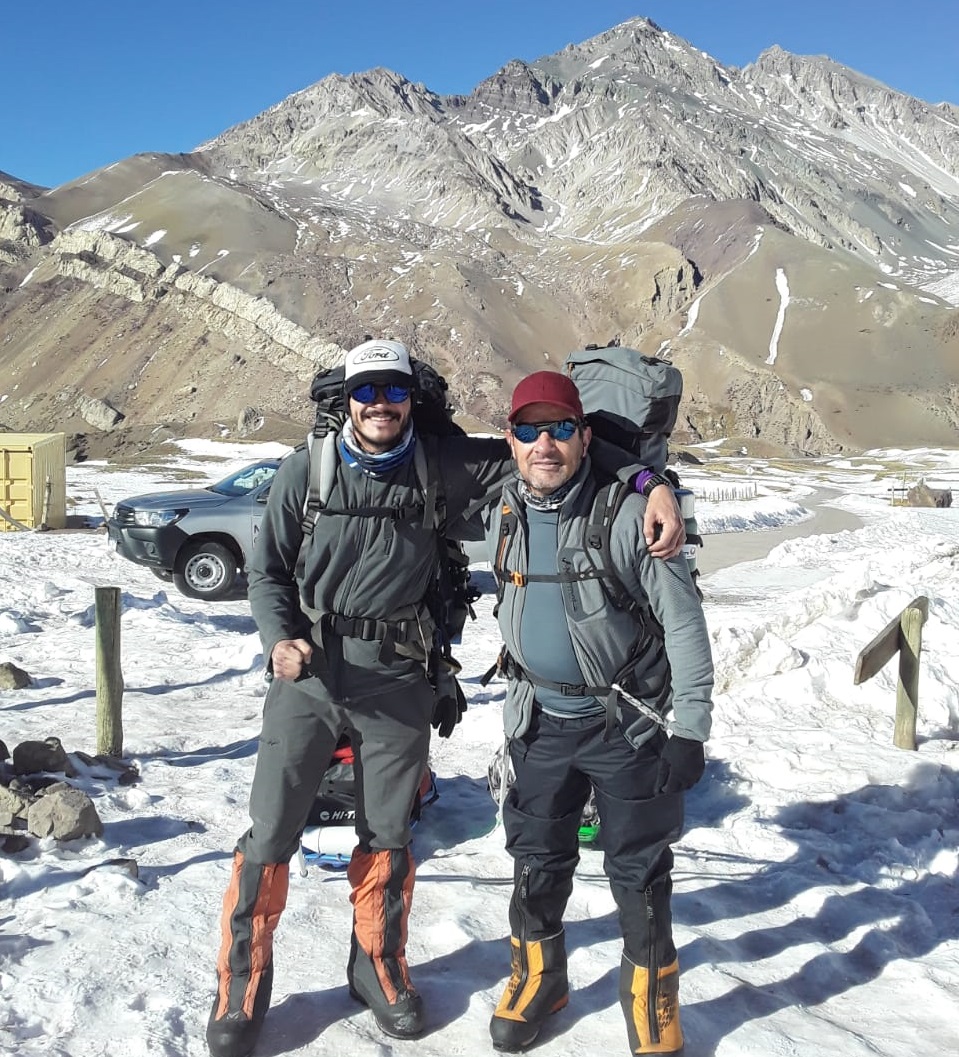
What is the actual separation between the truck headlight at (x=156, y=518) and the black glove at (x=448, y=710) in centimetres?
893

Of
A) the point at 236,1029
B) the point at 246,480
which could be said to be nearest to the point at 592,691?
the point at 236,1029

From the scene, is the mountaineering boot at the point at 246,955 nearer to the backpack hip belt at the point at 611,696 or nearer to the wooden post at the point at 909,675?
the backpack hip belt at the point at 611,696

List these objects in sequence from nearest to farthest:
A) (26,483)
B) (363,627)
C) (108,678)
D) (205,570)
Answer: (363,627) < (108,678) < (205,570) < (26,483)

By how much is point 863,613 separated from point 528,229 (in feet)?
493

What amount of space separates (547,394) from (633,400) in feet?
2.02

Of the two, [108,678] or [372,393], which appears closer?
[372,393]

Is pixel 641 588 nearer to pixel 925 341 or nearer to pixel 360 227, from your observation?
pixel 925 341

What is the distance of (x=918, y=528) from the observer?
22031 millimetres

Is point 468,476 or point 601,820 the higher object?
point 468,476

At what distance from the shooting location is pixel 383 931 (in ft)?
10.8

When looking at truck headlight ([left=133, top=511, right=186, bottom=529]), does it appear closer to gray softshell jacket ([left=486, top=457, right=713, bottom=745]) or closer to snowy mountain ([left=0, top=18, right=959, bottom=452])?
gray softshell jacket ([left=486, top=457, right=713, bottom=745])

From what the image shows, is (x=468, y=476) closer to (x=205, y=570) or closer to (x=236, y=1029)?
(x=236, y=1029)

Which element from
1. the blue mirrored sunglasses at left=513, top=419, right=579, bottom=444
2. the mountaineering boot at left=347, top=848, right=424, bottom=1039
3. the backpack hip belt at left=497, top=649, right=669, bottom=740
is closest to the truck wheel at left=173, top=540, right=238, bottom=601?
the mountaineering boot at left=347, top=848, right=424, bottom=1039

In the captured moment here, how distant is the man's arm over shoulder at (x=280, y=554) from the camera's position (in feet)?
10.5
